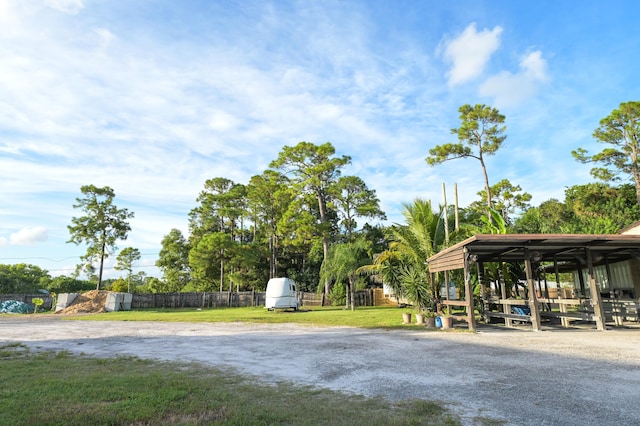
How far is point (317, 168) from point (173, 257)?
21.2 meters

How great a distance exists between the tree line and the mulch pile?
19.0 ft

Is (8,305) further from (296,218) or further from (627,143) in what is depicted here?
(627,143)

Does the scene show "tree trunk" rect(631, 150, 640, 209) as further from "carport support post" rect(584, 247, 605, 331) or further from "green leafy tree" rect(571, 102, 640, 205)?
"carport support post" rect(584, 247, 605, 331)

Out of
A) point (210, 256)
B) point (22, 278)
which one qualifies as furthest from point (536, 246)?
point (22, 278)

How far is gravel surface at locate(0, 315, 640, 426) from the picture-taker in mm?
3848

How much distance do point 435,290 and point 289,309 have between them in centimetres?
1175

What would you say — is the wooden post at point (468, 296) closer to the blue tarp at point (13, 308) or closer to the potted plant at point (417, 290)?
the potted plant at point (417, 290)

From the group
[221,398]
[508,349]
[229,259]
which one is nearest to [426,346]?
[508,349]

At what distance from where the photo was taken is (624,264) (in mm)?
13453

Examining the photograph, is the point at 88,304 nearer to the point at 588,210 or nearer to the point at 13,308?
the point at 13,308

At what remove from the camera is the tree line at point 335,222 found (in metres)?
16.1

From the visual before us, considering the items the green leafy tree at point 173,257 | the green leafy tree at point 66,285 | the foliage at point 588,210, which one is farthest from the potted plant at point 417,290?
the green leafy tree at point 66,285

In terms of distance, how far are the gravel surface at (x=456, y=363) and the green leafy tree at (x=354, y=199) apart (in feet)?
52.7

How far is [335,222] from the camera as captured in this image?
3447cm
